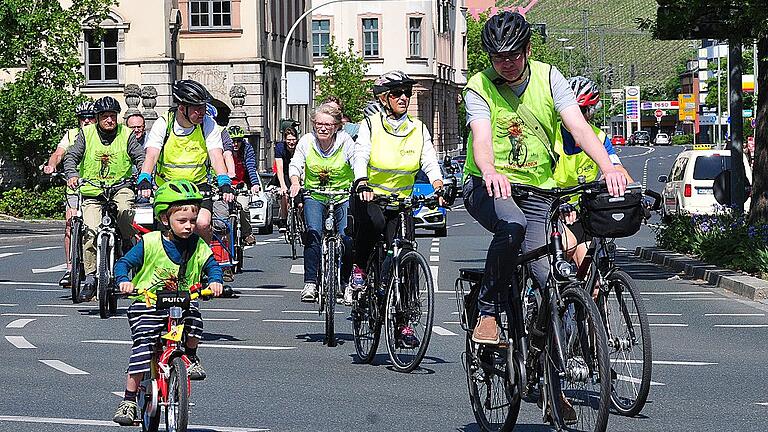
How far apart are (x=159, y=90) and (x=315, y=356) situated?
4110cm

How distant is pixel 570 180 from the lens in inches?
393

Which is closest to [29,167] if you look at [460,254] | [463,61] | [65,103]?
[65,103]

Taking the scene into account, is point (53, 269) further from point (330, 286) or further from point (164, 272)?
point (164, 272)

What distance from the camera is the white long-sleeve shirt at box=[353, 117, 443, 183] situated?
1057cm

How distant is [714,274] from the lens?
17.8 m

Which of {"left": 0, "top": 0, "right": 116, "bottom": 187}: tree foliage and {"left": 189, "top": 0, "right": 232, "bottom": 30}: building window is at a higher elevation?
{"left": 189, "top": 0, "right": 232, "bottom": 30}: building window

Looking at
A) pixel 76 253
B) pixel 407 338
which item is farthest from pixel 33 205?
pixel 407 338

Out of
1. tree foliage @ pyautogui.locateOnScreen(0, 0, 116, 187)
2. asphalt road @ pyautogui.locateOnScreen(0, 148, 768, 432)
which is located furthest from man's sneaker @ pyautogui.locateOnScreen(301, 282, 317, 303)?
tree foliage @ pyautogui.locateOnScreen(0, 0, 116, 187)

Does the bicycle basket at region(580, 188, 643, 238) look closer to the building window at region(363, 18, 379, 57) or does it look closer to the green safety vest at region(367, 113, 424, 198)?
the green safety vest at region(367, 113, 424, 198)

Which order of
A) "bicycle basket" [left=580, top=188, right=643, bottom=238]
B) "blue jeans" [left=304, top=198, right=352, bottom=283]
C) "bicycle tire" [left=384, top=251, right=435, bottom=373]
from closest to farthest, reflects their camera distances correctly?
"bicycle basket" [left=580, top=188, right=643, bottom=238]
"bicycle tire" [left=384, top=251, right=435, bottom=373]
"blue jeans" [left=304, top=198, right=352, bottom=283]

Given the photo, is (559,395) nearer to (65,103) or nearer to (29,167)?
(65,103)

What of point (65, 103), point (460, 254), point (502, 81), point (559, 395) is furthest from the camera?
point (65, 103)

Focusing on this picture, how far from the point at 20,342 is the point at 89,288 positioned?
340cm

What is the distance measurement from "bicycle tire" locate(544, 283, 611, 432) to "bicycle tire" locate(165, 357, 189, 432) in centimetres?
157
